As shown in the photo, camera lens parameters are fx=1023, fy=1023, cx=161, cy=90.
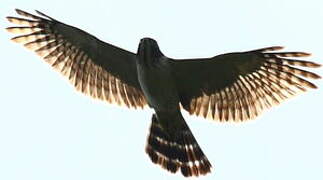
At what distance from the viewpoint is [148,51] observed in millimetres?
13203

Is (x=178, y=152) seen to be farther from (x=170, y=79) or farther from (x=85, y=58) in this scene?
(x=85, y=58)

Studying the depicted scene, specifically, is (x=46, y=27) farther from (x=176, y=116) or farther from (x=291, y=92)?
(x=291, y=92)

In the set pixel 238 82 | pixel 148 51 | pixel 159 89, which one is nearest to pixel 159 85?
pixel 159 89

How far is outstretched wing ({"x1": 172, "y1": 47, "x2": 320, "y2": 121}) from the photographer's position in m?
13.3

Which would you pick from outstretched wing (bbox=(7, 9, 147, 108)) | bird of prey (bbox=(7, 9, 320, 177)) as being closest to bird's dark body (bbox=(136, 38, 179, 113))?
bird of prey (bbox=(7, 9, 320, 177))

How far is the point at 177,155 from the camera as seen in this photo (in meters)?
14.5

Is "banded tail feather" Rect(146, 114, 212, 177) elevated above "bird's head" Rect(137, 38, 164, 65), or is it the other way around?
"bird's head" Rect(137, 38, 164, 65)

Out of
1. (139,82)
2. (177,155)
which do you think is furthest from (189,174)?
(139,82)

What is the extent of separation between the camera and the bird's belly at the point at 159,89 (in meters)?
13.4

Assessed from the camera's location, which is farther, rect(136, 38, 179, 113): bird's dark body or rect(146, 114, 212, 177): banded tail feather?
rect(146, 114, 212, 177): banded tail feather

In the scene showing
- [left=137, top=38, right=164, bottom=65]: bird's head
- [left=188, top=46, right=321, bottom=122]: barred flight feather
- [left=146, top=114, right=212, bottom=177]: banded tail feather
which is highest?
[left=137, top=38, right=164, bottom=65]: bird's head

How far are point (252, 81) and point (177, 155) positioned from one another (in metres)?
1.63

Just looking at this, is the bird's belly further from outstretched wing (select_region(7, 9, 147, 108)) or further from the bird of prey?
outstretched wing (select_region(7, 9, 147, 108))

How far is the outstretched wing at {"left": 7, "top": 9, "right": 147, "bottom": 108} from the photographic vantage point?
46.2 ft
